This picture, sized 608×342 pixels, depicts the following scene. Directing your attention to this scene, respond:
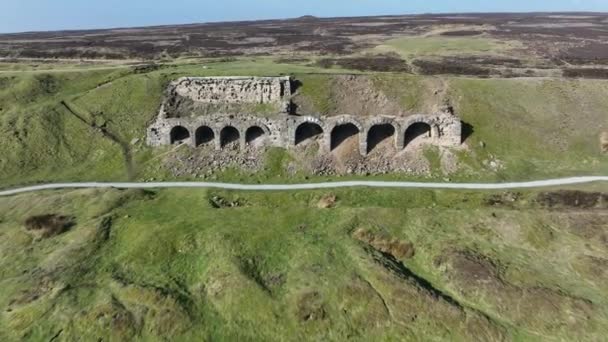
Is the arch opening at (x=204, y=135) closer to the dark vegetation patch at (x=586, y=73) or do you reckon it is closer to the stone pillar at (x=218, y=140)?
the stone pillar at (x=218, y=140)

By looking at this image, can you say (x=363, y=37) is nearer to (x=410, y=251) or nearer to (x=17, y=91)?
(x=17, y=91)

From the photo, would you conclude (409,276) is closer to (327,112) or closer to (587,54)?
(327,112)

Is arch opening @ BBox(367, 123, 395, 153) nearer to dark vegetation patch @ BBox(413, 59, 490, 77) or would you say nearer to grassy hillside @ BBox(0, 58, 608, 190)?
grassy hillside @ BBox(0, 58, 608, 190)

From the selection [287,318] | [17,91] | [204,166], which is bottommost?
[287,318]

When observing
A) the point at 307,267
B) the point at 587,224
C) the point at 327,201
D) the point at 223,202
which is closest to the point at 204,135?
the point at 223,202

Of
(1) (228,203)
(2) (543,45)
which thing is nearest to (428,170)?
(1) (228,203)

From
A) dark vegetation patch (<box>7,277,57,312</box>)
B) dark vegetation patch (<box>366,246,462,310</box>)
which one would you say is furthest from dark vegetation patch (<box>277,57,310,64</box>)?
dark vegetation patch (<box>7,277,57,312</box>)
